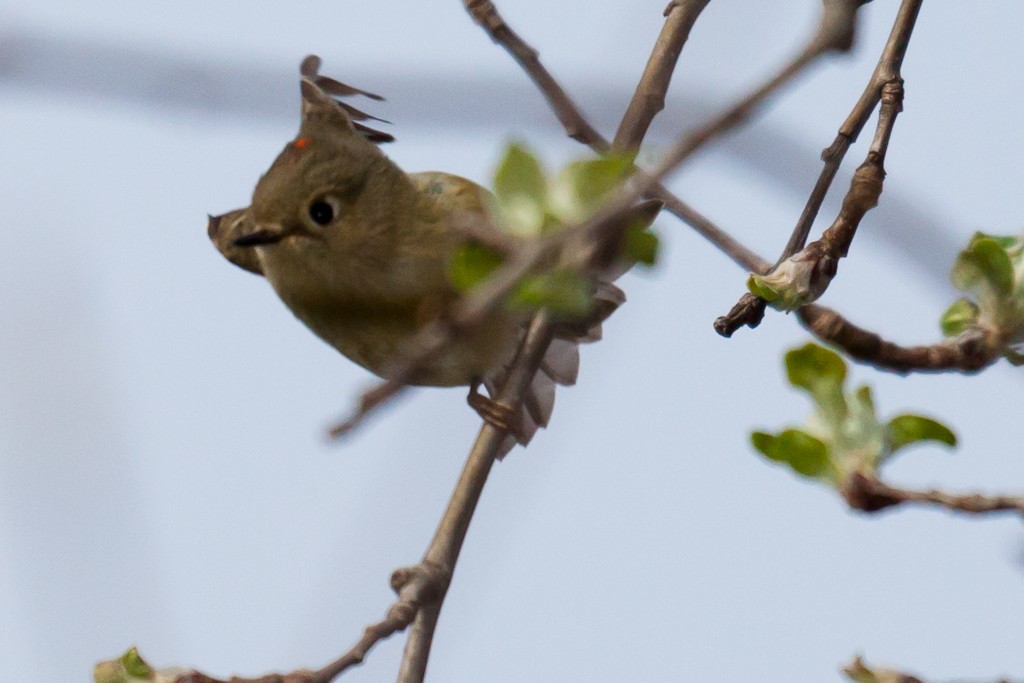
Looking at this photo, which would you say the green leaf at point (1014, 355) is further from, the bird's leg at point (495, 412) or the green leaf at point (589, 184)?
the bird's leg at point (495, 412)

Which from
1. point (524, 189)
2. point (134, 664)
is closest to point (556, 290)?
point (524, 189)

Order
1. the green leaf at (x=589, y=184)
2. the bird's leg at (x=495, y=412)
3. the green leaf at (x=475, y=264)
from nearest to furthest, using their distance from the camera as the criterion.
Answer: the green leaf at (x=589, y=184), the green leaf at (x=475, y=264), the bird's leg at (x=495, y=412)

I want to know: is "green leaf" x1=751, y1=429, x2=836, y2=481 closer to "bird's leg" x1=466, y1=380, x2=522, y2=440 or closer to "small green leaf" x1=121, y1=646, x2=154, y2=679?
"bird's leg" x1=466, y1=380, x2=522, y2=440

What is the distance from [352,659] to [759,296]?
70 centimetres

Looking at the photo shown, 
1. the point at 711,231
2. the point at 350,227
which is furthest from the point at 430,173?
the point at 711,231

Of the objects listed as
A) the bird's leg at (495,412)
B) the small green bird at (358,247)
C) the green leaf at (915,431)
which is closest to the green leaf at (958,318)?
the green leaf at (915,431)

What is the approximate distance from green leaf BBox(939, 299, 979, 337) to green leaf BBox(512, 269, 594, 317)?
1.61 ft

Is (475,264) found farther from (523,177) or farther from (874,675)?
(874,675)

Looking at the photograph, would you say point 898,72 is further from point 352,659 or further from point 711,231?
point 352,659

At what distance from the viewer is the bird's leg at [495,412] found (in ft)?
7.13

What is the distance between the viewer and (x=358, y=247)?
9.11 feet

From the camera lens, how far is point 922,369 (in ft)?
4.41

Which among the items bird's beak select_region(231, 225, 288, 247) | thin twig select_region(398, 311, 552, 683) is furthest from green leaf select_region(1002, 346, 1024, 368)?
bird's beak select_region(231, 225, 288, 247)

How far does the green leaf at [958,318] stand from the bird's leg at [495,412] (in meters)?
0.78
